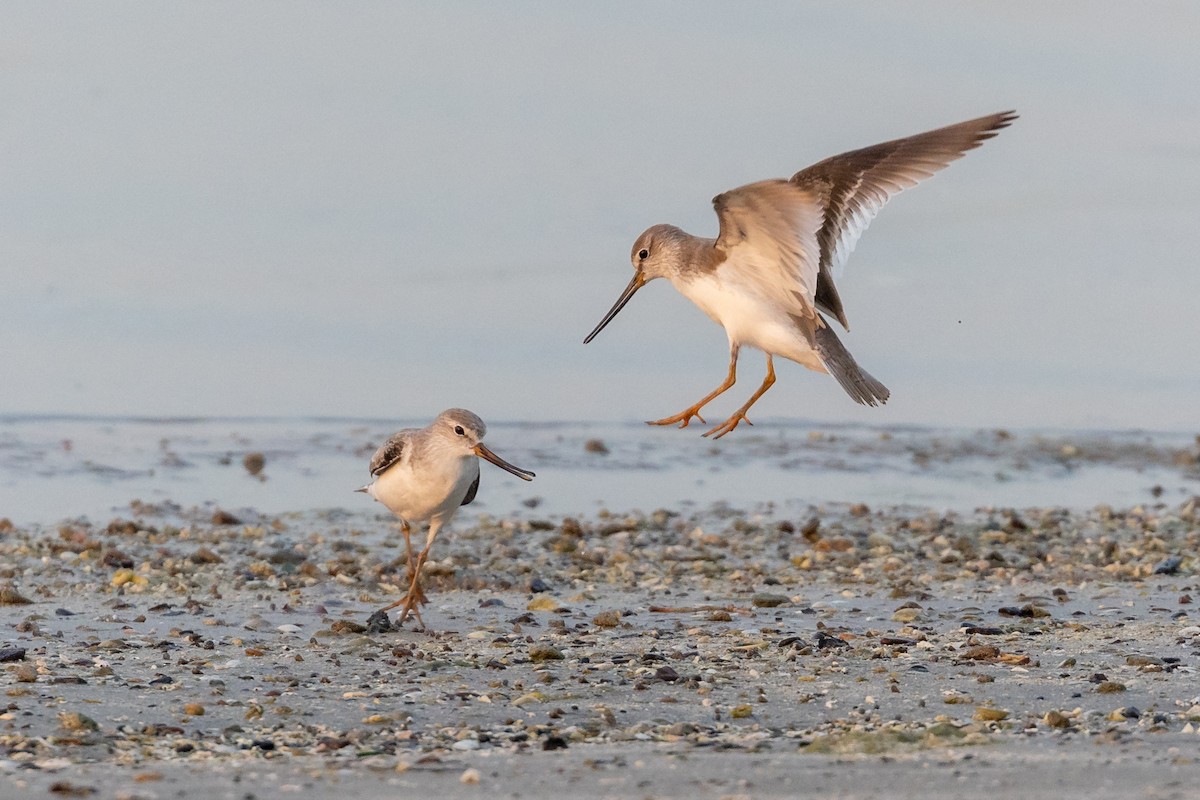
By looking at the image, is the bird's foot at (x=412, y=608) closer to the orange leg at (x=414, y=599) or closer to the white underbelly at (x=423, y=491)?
the orange leg at (x=414, y=599)

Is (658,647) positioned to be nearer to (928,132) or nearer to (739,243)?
(739,243)

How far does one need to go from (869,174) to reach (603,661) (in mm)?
3282

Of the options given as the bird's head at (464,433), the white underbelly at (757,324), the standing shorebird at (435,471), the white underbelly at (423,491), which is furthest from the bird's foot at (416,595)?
the white underbelly at (757,324)

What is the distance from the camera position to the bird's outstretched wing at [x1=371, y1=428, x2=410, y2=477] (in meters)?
Answer: 9.02

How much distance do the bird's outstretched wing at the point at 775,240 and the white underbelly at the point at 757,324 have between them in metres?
0.08

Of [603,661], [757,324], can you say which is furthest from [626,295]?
[603,661]

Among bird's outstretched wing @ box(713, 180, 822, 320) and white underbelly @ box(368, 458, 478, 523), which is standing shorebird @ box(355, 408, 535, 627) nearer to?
white underbelly @ box(368, 458, 478, 523)

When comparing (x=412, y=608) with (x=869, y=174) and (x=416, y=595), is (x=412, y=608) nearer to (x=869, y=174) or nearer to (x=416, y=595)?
(x=416, y=595)

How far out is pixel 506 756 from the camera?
5.45 metres

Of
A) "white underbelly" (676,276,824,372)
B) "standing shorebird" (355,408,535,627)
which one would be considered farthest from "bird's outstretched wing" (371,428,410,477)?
"white underbelly" (676,276,824,372)

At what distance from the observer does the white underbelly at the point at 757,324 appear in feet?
29.1

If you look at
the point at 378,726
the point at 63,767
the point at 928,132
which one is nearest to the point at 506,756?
the point at 378,726

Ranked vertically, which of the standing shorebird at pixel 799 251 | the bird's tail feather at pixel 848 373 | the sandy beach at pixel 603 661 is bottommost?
the sandy beach at pixel 603 661

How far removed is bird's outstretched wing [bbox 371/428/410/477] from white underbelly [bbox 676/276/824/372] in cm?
199
